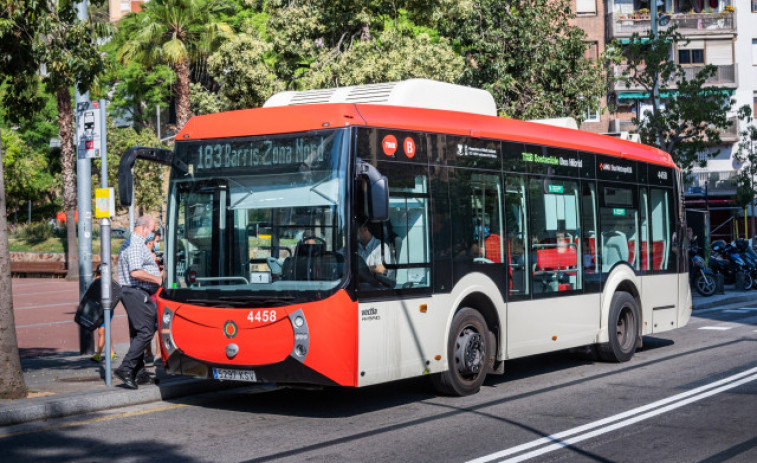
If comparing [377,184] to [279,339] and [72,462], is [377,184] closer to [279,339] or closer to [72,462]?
[279,339]

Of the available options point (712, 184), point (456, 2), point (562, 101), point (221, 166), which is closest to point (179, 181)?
point (221, 166)

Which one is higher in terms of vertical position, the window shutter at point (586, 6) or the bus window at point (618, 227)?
the window shutter at point (586, 6)

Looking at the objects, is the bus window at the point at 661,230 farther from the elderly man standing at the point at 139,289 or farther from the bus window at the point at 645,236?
the elderly man standing at the point at 139,289

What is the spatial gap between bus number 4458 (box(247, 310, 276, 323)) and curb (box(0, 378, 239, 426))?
5.97 feet

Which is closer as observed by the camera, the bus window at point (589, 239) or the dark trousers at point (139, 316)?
the dark trousers at point (139, 316)

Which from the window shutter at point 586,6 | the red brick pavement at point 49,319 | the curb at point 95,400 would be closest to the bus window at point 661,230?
the curb at point 95,400

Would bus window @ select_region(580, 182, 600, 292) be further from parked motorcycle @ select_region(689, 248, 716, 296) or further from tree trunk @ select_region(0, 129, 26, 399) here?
parked motorcycle @ select_region(689, 248, 716, 296)

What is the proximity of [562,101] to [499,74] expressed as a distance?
1.68 m

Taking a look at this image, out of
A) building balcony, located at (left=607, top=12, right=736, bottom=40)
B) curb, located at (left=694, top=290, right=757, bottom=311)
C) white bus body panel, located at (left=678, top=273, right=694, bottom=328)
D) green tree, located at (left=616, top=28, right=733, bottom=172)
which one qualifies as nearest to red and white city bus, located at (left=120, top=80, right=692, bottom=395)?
white bus body panel, located at (left=678, top=273, right=694, bottom=328)

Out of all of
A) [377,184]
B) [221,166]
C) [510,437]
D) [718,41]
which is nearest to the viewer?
[510,437]

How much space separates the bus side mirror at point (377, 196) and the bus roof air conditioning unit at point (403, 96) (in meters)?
1.50

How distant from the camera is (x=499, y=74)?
82.1ft

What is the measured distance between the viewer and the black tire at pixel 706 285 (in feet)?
84.1

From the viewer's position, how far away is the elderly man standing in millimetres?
10727
